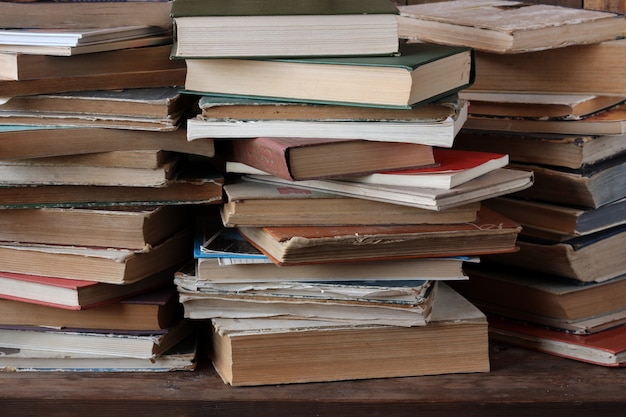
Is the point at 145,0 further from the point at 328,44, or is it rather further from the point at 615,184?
the point at 615,184

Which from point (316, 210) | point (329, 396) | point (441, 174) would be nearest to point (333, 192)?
point (316, 210)

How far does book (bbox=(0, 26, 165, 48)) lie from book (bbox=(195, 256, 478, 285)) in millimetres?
300

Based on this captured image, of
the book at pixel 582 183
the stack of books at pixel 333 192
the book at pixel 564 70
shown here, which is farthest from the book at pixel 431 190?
the book at pixel 564 70

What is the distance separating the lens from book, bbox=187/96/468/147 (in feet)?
3.84

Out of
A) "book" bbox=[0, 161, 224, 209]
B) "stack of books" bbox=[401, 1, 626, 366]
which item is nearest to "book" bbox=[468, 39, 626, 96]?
"stack of books" bbox=[401, 1, 626, 366]

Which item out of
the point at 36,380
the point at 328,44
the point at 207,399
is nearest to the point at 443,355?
the point at 207,399

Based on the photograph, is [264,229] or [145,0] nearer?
[264,229]

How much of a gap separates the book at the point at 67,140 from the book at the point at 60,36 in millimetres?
101

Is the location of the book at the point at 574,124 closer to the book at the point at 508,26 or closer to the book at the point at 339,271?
the book at the point at 508,26

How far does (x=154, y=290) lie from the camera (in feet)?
4.41

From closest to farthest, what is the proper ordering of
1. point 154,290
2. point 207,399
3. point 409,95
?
point 409,95 < point 207,399 < point 154,290

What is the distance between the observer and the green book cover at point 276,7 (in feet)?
3.86

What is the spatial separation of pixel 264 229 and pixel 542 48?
0.44 m

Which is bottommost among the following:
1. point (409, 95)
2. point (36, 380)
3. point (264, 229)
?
point (36, 380)
